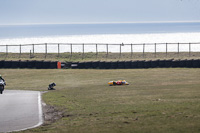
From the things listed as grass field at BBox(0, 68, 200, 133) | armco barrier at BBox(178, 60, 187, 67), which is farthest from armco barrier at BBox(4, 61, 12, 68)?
grass field at BBox(0, 68, 200, 133)

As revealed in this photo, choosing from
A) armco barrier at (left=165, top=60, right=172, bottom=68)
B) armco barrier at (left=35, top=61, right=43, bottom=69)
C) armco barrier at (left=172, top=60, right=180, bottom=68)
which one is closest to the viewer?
armco barrier at (left=172, top=60, right=180, bottom=68)

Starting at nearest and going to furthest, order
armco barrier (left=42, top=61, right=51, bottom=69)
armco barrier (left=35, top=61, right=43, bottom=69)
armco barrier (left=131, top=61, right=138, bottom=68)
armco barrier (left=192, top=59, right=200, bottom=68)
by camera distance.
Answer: armco barrier (left=192, top=59, right=200, bottom=68)
armco barrier (left=131, top=61, right=138, bottom=68)
armco barrier (left=42, top=61, right=51, bottom=69)
armco barrier (left=35, top=61, right=43, bottom=69)

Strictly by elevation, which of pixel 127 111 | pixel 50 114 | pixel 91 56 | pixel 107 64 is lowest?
pixel 50 114

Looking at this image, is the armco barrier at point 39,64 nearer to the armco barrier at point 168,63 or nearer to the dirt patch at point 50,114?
the armco barrier at point 168,63

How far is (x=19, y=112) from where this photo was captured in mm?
16781

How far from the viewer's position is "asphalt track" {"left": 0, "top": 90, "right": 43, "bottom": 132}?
1420 cm

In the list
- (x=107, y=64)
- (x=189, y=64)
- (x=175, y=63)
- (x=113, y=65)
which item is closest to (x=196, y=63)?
(x=189, y=64)

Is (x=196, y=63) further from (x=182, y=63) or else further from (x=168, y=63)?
(x=168, y=63)

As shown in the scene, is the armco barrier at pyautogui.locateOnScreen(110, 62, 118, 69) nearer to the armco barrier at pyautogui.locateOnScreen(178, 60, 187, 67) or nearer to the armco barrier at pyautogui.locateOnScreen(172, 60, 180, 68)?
the armco barrier at pyautogui.locateOnScreen(172, 60, 180, 68)

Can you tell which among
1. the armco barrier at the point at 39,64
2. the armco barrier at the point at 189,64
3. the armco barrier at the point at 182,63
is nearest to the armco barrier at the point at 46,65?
the armco barrier at the point at 39,64

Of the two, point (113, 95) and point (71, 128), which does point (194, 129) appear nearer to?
point (71, 128)

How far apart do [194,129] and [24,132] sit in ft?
17.3

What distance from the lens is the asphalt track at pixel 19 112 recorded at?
14195 mm

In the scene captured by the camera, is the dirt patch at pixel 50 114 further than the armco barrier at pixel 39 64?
No
